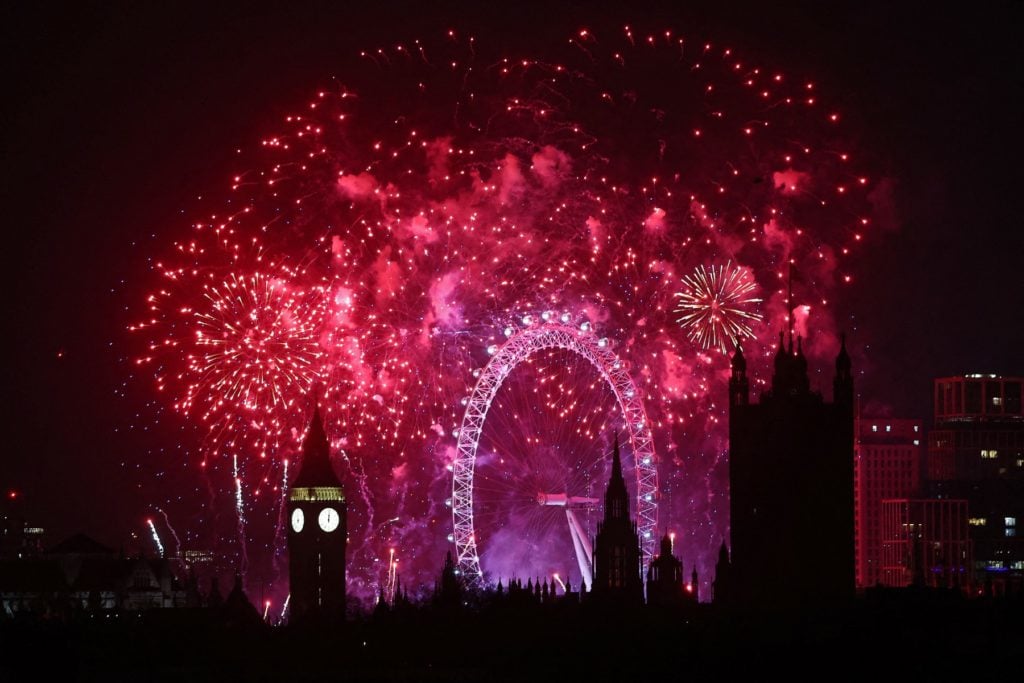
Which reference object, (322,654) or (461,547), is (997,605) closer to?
(461,547)

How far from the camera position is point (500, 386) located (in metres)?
182

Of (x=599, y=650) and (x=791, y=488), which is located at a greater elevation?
(x=791, y=488)

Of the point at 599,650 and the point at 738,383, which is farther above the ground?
the point at 738,383

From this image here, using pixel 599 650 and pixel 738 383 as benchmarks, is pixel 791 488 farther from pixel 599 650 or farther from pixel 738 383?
pixel 599 650

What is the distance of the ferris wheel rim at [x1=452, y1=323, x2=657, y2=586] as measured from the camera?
18112 centimetres

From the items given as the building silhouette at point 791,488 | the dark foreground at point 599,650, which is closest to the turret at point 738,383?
the building silhouette at point 791,488

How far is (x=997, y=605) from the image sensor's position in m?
190

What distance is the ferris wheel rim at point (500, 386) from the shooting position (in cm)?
18112

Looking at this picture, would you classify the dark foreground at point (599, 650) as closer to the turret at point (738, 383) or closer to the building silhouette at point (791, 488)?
the building silhouette at point (791, 488)

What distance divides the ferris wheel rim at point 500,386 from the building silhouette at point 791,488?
912cm

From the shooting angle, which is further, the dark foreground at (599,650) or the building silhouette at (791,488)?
the building silhouette at (791,488)

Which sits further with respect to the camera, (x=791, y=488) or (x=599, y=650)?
(x=599, y=650)

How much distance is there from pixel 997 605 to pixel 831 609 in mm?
18350

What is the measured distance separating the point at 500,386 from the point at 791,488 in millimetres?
29682
